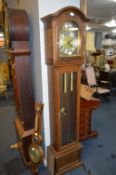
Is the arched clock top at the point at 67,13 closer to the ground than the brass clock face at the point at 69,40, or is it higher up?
higher up

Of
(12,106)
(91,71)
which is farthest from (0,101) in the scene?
(91,71)

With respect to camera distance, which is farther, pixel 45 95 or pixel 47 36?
pixel 45 95

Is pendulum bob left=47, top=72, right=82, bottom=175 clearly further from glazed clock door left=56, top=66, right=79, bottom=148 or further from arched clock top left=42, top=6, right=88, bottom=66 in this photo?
arched clock top left=42, top=6, right=88, bottom=66

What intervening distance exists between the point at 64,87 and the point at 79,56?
356mm

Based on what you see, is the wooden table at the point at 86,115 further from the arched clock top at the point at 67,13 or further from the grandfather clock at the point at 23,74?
the arched clock top at the point at 67,13

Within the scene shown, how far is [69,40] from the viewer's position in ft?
5.18

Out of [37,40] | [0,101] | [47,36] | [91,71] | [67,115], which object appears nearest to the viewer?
[47,36]

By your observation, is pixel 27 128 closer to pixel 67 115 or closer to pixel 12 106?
pixel 67 115

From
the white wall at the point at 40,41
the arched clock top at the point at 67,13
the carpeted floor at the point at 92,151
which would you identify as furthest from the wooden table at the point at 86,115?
the arched clock top at the point at 67,13

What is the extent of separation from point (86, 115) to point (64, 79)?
1.09 m

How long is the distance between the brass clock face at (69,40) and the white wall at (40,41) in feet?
0.73

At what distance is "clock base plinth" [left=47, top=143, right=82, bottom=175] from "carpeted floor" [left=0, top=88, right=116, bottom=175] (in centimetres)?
9

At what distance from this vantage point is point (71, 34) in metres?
1.58

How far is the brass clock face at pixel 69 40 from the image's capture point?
5.00ft
